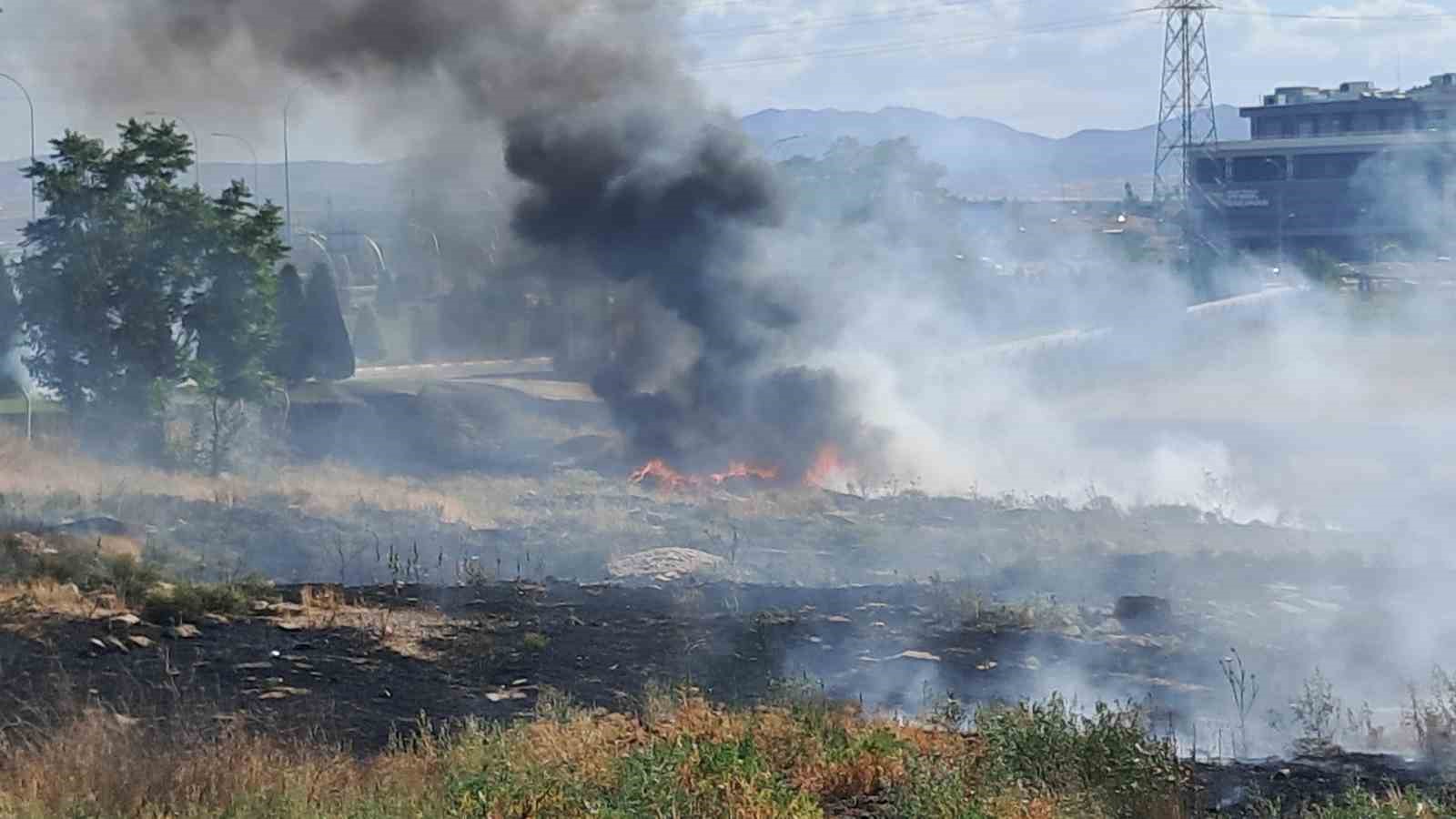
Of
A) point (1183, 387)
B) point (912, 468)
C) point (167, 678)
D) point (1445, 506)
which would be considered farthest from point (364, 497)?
point (1183, 387)

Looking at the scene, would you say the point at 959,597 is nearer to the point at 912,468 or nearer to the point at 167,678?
the point at 167,678

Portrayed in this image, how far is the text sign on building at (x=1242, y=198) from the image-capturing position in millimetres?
79562

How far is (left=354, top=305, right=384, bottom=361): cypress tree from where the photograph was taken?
2510 inches

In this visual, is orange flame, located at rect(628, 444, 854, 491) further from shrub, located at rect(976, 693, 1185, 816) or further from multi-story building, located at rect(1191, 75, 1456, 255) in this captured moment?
multi-story building, located at rect(1191, 75, 1456, 255)

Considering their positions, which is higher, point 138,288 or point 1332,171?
point 1332,171

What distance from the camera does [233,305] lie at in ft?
108

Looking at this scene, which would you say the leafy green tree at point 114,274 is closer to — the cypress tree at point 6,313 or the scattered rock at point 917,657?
the cypress tree at point 6,313

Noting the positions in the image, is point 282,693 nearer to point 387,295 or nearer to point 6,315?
point 6,315

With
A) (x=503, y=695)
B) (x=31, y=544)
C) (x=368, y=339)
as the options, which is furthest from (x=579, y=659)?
(x=368, y=339)

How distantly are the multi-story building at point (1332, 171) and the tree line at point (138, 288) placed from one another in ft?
161

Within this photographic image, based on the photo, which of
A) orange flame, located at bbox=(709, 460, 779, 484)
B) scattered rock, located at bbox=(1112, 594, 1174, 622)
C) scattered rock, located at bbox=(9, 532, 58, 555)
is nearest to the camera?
scattered rock, located at bbox=(1112, 594, 1174, 622)

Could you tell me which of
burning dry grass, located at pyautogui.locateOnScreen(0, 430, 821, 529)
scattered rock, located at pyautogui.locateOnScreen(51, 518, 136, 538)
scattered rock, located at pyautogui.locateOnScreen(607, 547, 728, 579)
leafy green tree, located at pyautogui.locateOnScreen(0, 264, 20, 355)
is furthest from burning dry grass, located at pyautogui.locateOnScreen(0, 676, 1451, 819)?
leafy green tree, located at pyautogui.locateOnScreen(0, 264, 20, 355)

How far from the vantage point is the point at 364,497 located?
3109 cm

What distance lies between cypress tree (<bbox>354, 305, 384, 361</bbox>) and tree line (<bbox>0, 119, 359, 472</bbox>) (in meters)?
30.0
